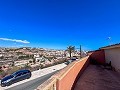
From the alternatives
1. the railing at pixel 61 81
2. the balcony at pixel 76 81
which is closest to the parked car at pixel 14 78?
the balcony at pixel 76 81

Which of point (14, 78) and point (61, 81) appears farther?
point (14, 78)

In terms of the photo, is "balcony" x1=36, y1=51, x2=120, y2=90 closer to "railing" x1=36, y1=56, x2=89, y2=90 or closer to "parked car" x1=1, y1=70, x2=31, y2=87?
"railing" x1=36, y1=56, x2=89, y2=90

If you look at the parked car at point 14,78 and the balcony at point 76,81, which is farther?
the parked car at point 14,78

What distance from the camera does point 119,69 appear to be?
10477 millimetres

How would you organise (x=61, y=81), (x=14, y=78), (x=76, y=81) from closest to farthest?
(x=61, y=81) → (x=76, y=81) → (x=14, y=78)

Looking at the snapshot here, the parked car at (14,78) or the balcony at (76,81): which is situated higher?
the balcony at (76,81)

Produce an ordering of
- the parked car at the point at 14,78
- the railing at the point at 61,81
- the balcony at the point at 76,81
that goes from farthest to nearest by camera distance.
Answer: the parked car at the point at 14,78, the balcony at the point at 76,81, the railing at the point at 61,81

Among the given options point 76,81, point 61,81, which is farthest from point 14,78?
point 61,81

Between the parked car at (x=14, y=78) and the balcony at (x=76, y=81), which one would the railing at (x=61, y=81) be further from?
the parked car at (x=14, y=78)

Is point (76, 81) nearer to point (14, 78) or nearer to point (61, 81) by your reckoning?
point (61, 81)

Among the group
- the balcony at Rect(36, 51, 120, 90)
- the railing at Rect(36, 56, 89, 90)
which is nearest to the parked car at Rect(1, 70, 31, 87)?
the balcony at Rect(36, 51, 120, 90)

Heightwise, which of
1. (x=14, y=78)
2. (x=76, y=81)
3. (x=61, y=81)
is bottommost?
(x=14, y=78)

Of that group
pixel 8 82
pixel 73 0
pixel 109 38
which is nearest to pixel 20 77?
pixel 8 82

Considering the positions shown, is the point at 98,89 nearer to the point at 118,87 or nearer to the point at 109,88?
the point at 109,88
